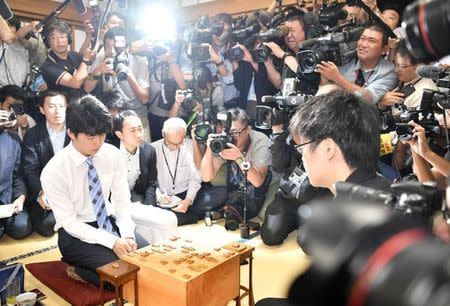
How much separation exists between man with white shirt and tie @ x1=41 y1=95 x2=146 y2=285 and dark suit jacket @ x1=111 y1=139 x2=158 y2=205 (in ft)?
2.94

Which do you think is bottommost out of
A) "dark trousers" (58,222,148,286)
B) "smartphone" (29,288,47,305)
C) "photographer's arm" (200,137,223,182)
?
"smartphone" (29,288,47,305)

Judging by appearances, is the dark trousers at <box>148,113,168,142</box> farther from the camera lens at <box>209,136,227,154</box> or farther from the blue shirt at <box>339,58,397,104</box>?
the blue shirt at <box>339,58,397,104</box>

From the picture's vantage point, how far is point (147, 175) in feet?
11.3

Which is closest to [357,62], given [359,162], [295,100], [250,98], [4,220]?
[295,100]

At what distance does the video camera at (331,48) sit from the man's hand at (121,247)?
1.58 m

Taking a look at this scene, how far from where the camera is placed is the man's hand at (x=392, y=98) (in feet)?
8.61

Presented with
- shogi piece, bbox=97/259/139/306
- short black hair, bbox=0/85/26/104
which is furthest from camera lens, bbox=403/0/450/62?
short black hair, bbox=0/85/26/104

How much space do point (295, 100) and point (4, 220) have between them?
7.89 ft

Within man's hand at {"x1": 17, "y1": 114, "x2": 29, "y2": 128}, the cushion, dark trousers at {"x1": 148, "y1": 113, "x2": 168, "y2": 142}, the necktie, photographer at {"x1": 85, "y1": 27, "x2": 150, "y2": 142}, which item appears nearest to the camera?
the cushion

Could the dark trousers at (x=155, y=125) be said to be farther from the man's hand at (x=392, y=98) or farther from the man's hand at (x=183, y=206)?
the man's hand at (x=392, y=98)

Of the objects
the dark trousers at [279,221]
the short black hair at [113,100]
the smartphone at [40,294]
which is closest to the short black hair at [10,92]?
the short black hair at [113,100]

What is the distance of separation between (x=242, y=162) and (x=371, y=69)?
1142 millimetres

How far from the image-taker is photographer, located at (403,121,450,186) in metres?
2.18

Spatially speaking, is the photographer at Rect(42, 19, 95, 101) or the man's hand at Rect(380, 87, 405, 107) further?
the photographer at Rect(42, 19, 95, 101)
